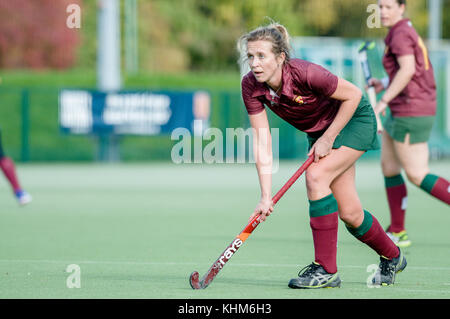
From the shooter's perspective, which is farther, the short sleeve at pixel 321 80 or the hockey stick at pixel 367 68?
the hockey stick at pixel 367 68

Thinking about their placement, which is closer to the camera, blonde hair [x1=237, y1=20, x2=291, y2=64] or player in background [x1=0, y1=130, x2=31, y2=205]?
blonde hair [x1=237, y1=20, x2=291, y2=64]

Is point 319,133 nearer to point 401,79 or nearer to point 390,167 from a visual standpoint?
point 401,79

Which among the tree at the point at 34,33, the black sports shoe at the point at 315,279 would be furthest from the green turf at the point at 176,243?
the tree at the point at 34,33

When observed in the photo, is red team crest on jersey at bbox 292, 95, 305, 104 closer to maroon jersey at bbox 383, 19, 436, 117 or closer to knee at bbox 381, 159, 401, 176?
maroon jersey at bbox 383, 19, 436, 117

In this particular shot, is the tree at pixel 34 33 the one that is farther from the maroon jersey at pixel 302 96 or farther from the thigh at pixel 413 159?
the maroon jersey at pixel 302 96

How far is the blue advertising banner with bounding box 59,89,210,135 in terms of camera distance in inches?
698

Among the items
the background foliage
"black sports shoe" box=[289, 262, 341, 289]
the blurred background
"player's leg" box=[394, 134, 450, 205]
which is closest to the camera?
"black sports shoe" box=[289, 262, 341, 289]

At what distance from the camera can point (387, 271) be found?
5289 millimetres

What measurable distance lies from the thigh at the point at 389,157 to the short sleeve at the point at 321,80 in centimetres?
228

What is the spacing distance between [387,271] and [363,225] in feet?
0.95

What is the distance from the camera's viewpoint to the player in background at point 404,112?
6.88 meters

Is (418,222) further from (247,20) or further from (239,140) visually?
(247,20)

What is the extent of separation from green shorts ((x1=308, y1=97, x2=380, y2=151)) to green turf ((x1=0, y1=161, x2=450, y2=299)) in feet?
2.50

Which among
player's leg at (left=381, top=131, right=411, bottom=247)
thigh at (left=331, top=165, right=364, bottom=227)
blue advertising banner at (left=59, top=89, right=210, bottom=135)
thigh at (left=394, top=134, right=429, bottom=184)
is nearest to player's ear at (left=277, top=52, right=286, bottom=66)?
thigh at (left=331, top=165, right=364, bottom=227)
